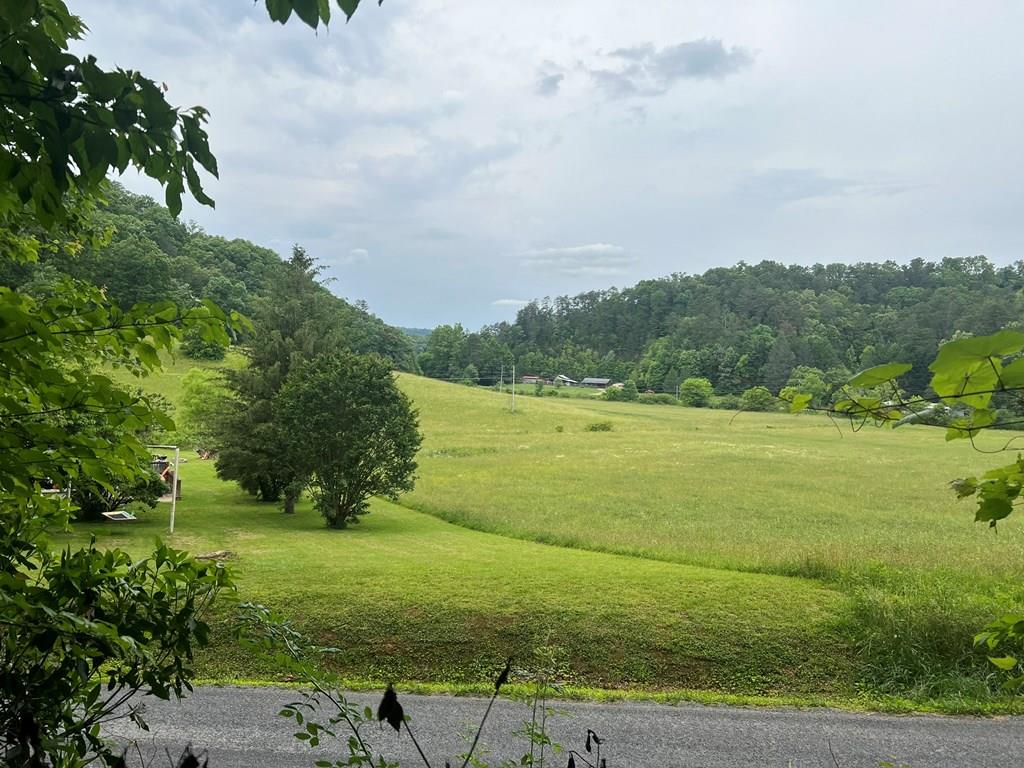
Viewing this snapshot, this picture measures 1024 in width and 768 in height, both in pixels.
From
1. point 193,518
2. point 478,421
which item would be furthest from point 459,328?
point 193,518

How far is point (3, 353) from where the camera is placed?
1.46 meters

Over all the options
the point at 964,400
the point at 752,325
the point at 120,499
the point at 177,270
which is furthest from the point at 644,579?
the point at 177,270

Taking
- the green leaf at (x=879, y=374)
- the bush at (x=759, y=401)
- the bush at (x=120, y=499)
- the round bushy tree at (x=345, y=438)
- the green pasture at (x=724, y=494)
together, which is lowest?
the green pasture at (x=724, y=494)

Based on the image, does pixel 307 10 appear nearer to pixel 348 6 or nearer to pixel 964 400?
pixel 348 6

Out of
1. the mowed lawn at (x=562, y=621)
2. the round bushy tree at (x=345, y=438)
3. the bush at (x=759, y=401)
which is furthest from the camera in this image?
the round bushy tree at (x=345, y=438)

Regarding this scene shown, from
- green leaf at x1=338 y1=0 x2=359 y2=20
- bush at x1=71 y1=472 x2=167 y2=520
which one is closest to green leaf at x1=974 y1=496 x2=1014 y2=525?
green leaf at x1=338 y1=0 x2=359 y2=20

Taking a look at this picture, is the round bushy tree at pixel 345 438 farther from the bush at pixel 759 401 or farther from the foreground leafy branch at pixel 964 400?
the foreground leafy branch at pixel 964 400

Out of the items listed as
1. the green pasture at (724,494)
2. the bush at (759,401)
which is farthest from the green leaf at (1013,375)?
the green pasture at (724,494)

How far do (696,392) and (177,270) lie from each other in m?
42.4

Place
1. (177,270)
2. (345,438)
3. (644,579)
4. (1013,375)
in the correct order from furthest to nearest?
(177,270) < (345,438) < (644,579) < (1013,375)

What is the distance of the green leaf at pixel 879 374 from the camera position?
3.59ft

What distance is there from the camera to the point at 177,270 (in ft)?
142

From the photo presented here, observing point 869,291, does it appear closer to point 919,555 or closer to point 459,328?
point 919,555

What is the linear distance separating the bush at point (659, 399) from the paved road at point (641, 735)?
194 ft
